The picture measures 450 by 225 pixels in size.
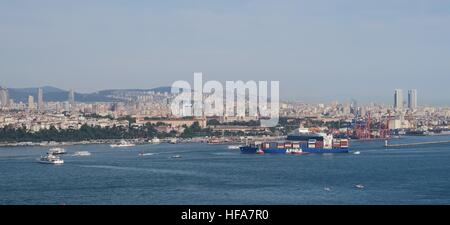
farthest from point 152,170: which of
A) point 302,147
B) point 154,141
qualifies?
point 154,141

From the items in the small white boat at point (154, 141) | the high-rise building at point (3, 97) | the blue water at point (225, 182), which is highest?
the high-rise building at point (3, 97)

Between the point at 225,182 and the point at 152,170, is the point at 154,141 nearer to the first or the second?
the point at 152,170

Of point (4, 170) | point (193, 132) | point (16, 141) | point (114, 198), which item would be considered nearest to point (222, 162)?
point (4, 170)

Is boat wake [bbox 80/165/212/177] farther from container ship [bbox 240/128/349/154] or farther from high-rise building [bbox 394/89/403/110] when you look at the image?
high-rise building [bbox 394/89/403/110]

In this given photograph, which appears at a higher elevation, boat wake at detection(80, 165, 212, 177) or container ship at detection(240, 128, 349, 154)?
container ship at detection(240, 128, 349, 154)

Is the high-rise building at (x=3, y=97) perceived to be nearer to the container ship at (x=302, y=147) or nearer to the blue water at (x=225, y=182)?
the container ship at (x=302, y=147)

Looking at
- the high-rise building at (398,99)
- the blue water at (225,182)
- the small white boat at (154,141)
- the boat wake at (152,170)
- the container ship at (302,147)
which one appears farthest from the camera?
the high-rise building at (398,99)

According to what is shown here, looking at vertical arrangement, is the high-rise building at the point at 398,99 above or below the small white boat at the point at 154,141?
above

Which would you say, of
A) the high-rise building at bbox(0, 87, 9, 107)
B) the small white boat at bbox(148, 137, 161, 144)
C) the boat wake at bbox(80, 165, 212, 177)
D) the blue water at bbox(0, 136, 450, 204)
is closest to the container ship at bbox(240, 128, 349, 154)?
the blue water at bbox(0, 136, 450, 204)

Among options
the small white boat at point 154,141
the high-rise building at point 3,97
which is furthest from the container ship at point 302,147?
the high-rise building at point 3,97
